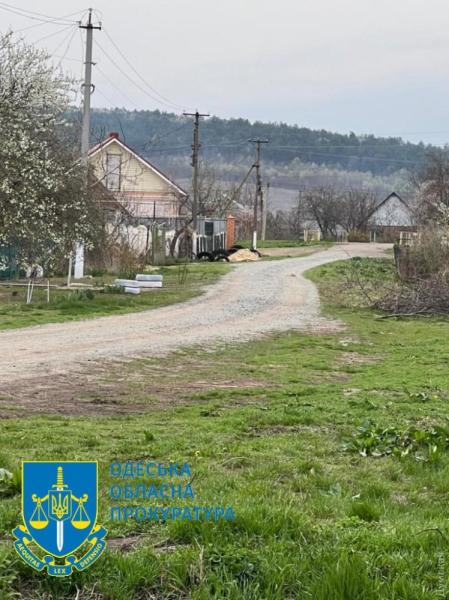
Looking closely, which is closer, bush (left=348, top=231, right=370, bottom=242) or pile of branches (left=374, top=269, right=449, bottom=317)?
pile of branches (left=374, top=269, right=449, bottom=317)

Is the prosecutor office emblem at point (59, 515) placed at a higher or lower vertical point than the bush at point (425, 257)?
lower

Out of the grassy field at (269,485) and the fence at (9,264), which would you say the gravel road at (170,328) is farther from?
the fence at (9,264)

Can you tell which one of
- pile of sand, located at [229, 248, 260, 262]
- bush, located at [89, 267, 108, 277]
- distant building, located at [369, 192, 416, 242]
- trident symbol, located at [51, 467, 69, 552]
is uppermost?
distant building, located at [369, 192, 416, 242]

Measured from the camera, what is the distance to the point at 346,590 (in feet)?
10.6

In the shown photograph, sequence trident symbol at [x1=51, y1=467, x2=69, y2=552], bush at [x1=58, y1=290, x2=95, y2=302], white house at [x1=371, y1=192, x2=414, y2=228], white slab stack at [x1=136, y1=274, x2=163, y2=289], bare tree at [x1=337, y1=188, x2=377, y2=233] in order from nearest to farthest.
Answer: trident symbol at [x1=51, y1=467, x2=69, y2=552], bush at [x1=58, y1=290, x2=95, y2=302], white slab stack at [x1=136, y1=274, x2=163, y2=289], bare tree at [x1=337, y1=188, x2=377, y2=233], white house at [x1=371, y1=192, x2=414, y2=228]

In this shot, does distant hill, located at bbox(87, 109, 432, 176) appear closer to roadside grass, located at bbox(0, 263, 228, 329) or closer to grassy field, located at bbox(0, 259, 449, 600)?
roadside grass, located at bbox(0, 263, 228, 329)

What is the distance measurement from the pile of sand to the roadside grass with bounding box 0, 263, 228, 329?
1261cm

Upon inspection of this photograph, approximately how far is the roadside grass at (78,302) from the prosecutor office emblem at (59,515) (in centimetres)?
1287

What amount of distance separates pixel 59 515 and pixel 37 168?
14657mm

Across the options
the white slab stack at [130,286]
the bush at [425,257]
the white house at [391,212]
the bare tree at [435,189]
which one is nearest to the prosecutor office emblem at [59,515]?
the white slab stack at [130,286]

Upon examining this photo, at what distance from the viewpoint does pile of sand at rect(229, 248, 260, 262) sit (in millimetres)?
40994

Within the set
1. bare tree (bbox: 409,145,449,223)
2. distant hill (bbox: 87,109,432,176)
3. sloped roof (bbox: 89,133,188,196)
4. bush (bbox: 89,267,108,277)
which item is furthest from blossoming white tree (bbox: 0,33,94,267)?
distant hill (bbox: 87,109,432,176)

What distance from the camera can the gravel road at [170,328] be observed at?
1223 cm

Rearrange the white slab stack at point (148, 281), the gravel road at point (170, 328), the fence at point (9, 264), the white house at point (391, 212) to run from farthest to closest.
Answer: the white house at point (391, 212), the white slab stack at point (148, 281), the fence at point (9, 264), the gravel road at point (170, 328)
